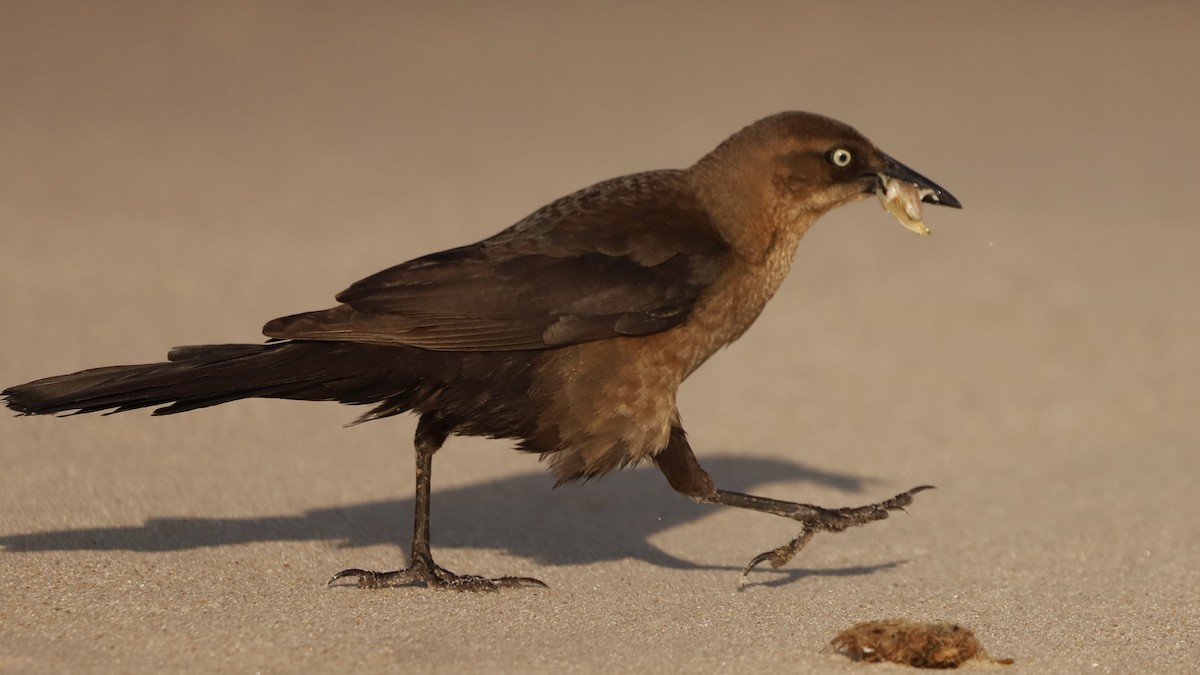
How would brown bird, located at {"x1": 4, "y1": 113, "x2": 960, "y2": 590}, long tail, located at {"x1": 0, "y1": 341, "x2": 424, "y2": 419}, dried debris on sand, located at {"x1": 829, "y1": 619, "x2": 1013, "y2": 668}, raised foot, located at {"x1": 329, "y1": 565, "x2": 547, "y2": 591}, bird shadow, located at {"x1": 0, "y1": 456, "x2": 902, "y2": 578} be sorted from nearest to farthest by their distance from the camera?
dried debris on sand, located at {"x1": 829, "y1": 619, "x2": 1013, "y2": 668}, long tail, located at {"x1": 0, "y1": 341, "x2": 424, "y2": 419}, brown bird, located at {"x1": 4, "y1": 113, "x2": 960, "y2": 590}, raised foot, located at {"x1": 329, "y1": 565, "x2": 547, "y2": 591}, bird shadow, located at {"x1": 0, "y1": 456, "x2": 902, "y2": 578}

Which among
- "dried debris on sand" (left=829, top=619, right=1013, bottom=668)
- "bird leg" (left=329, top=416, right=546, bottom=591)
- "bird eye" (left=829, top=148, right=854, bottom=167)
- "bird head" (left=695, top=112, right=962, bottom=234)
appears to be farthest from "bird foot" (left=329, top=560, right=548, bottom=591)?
"bird eye" (left=829, top=148, right=854, bottom=167)

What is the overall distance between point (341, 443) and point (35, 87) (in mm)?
6070

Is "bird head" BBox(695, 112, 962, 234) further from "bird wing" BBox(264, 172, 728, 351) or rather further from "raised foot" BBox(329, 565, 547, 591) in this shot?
"raised foot" BBox(329, 565, 547, 591)

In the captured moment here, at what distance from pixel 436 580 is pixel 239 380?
0.89 meters

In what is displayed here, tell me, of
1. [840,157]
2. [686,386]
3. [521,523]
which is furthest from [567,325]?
[686,386]

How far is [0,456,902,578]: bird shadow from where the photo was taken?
5.33 meters

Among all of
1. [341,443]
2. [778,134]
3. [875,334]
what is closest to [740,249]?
[778,134]

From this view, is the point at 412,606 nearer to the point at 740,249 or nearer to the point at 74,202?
the point at 740,249

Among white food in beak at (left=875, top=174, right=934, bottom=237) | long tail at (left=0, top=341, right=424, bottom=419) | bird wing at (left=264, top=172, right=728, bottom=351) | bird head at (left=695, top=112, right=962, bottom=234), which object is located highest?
bird head at (left=695, top=112, right=962, bottom=234)

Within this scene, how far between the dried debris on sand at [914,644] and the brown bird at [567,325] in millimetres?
1080

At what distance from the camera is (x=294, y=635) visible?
426cm

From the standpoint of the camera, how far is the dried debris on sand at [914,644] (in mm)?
4145

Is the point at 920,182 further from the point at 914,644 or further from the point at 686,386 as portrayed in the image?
the point at 686,386

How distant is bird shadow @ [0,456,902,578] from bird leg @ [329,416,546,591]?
53 centimetres
